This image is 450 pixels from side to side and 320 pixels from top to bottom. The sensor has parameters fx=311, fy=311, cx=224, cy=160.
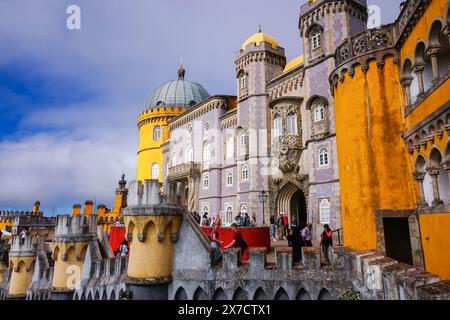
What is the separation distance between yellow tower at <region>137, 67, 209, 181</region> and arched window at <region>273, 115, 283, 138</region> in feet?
77.2

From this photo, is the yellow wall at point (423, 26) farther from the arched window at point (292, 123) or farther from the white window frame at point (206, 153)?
the white window frame at point (206, 153)

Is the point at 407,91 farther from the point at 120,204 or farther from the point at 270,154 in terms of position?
the point at 120,204

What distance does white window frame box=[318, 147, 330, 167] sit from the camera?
2039 centimetres

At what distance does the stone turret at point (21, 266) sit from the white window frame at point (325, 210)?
18739mm

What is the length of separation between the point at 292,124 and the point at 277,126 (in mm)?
1446

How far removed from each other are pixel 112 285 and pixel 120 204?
36.6m

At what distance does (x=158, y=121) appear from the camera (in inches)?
1831

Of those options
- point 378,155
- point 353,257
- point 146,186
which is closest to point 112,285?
point 146,186

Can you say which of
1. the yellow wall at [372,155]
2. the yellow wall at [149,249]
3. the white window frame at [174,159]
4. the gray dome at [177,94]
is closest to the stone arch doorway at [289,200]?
the yellow wall at [372,155]

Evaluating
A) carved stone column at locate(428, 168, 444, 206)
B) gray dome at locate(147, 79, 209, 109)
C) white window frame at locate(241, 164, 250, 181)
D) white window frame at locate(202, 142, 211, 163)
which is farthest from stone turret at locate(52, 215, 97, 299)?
gray dome at locate(147, 79, 209, 109)

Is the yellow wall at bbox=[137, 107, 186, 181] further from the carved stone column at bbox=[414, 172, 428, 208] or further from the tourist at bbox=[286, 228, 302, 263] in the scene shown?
the carved stone column at bbox=[414, 172, 428, 208]

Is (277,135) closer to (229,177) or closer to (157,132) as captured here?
(229,177)

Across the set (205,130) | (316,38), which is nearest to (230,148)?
(205,130)
